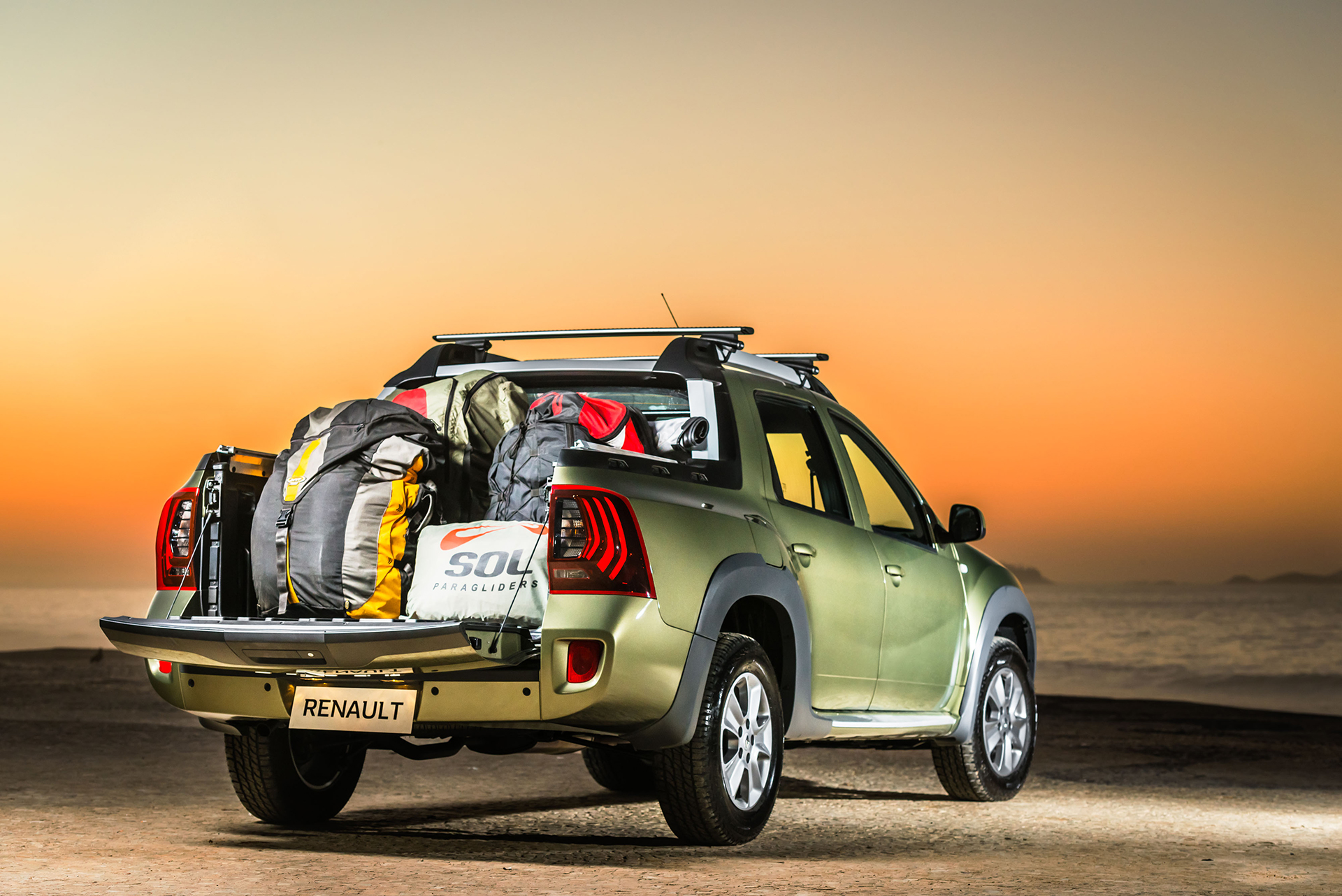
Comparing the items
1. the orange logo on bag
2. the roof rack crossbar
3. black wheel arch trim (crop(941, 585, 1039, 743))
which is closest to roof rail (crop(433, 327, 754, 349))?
the roof rack crossbar

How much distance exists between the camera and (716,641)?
6.00 meters

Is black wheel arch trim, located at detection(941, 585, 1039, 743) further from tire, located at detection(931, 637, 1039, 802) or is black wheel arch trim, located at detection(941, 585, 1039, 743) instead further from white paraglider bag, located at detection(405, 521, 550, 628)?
white paraglider bag, located at detection(405, 521, 550, 628)

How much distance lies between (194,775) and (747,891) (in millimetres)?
5059

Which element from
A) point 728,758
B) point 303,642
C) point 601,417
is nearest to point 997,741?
point 728,758

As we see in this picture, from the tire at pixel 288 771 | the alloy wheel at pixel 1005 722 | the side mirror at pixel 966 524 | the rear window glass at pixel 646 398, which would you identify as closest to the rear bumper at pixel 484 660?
the tire at pixel 288 771

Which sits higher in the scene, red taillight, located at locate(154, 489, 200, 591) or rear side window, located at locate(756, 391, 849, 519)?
rear side window, located at locate(756, 391, 849, 519)

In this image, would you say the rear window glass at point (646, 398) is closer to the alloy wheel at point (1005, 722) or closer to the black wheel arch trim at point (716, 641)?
the black wheel arch trim at point (716, 641)

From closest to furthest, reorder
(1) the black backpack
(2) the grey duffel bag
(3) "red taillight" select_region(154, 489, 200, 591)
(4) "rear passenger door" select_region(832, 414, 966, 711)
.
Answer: (2) the grey duffel bag → (1) the black backpack → (3) "red taillight" select_region(154, 489, 200, 591) → (4) "rear passenger door" select_region(832, 414, 966, 711)

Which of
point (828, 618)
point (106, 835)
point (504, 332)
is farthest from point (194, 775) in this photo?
point (828, 618)

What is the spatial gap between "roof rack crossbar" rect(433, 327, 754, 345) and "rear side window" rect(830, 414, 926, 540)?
1.08m

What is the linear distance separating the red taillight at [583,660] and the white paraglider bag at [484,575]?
0.52 ft

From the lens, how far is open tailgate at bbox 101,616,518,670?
5.39 meters

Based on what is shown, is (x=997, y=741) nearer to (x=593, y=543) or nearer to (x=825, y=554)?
(x=825, y=554)

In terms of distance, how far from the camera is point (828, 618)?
22.4ft
